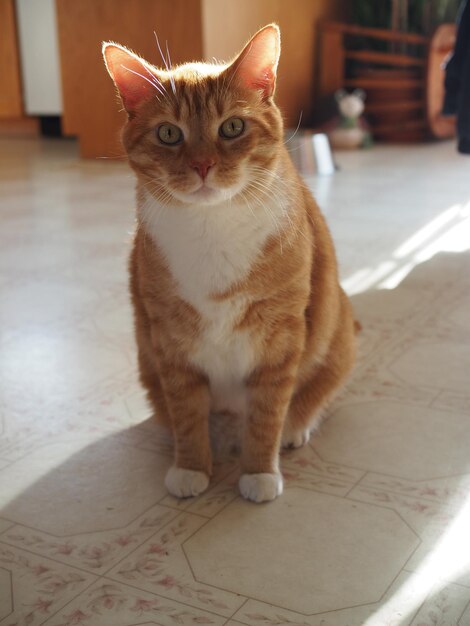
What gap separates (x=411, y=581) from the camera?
3.55ft

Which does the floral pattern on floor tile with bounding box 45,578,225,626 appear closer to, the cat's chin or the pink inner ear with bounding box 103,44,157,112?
the cat's chin

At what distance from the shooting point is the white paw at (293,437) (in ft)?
4.86

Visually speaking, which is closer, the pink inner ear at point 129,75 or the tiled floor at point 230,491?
the tiled floor at point 230,491

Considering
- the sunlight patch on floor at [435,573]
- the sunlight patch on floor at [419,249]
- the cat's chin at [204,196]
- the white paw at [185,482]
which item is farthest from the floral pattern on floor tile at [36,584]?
the sunlight patch on floor at [419,249]

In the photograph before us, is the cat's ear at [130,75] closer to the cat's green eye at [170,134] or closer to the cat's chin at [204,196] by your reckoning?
the cat's green eye at [170,134]

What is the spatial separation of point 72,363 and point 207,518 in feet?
2.51

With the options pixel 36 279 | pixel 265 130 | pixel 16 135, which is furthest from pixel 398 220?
pixel 16 135

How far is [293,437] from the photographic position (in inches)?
58.6

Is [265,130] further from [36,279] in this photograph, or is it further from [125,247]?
[125,247]

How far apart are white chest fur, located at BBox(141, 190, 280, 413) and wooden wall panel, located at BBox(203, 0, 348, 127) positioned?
379 cm

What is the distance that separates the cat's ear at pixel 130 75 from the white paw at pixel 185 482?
633mm

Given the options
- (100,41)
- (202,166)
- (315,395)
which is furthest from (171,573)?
(100,41)

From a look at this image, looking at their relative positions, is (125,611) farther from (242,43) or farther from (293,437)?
(242,43)

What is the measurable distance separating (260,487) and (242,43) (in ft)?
14.6
